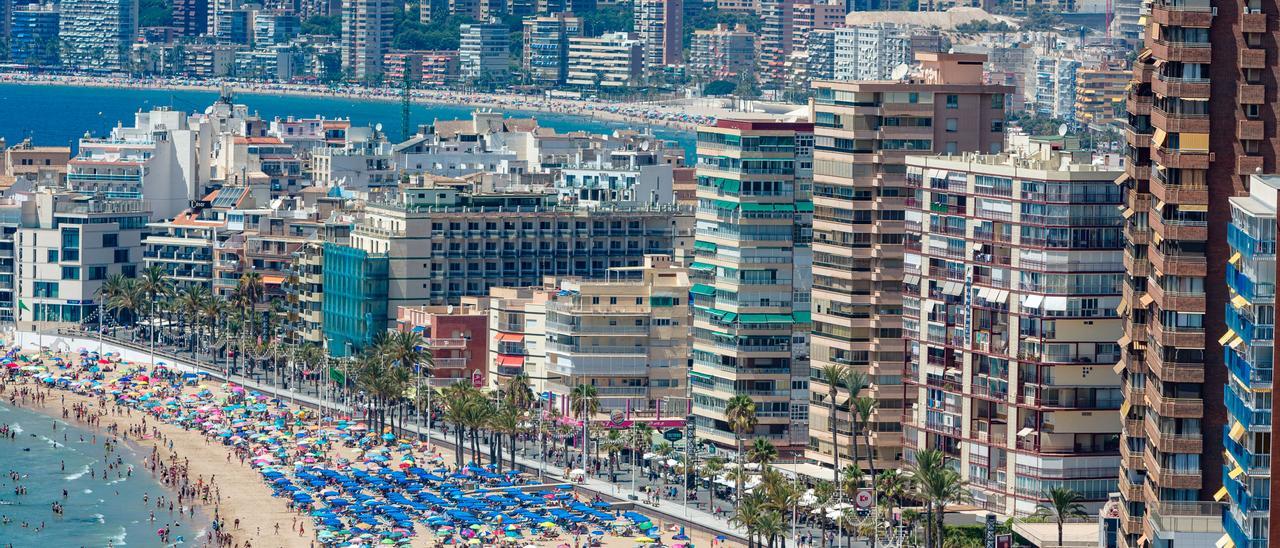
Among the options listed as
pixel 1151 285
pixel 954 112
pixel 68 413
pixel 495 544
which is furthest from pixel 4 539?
pixel 1151 285

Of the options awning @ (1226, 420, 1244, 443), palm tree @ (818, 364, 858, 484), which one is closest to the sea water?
palm tree @ (818, 364, 858, 484)

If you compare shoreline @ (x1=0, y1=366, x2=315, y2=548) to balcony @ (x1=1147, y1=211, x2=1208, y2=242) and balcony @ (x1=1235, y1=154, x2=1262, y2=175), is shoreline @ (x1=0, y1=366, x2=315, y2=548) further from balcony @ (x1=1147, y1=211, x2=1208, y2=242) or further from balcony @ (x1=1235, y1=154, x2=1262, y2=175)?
balcony @ (x1=1235, y1=154, x2=1262, y2=175)

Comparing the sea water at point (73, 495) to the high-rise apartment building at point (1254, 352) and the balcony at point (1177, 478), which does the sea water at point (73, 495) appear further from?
the high-rise apartment building at point (1254, 352)

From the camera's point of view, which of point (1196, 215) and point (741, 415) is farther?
point (741, 415)

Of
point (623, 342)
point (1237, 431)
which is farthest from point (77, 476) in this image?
point (1237, 431)

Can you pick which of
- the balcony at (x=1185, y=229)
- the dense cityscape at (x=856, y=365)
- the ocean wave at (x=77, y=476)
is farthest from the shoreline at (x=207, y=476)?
the balcony at (x=1185, y=229)

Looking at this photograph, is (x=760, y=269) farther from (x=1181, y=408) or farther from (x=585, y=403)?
(x=1181, y=408)

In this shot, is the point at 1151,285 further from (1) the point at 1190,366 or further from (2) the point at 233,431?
(2) the point at 233,431
